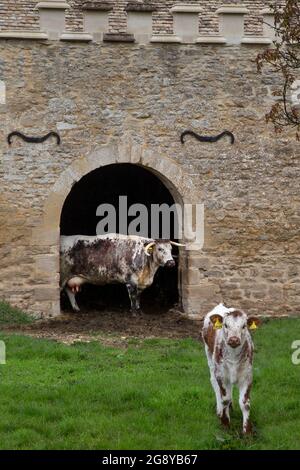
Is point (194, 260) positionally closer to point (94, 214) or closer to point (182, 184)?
point (182, 184)

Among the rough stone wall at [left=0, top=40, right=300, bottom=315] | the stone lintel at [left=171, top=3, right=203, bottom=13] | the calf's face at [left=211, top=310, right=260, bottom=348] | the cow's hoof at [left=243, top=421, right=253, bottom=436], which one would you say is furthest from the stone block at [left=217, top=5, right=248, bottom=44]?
the cow's hoof at [left=243, top=421, right=253, bottom=436]

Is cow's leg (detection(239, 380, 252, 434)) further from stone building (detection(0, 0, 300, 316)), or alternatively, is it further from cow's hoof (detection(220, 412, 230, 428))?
stone building (detection(0, 0, 300, 316))

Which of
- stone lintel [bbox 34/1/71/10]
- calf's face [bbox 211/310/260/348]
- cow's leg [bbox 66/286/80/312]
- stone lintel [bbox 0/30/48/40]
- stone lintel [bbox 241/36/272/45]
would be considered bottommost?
cow's leg [bbox 66/286/80/312]

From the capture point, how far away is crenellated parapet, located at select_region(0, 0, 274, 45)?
13117 millimetres

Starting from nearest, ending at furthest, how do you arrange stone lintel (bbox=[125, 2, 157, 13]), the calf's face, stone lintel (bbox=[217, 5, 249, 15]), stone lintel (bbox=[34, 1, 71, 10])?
the calf's face
stone lintel (bbox=[34, 1, 71, 10])
stone lintel (bbox=[125, 2, 157, 13])
stone lintel (bbox=[217, 5, 249, 15])

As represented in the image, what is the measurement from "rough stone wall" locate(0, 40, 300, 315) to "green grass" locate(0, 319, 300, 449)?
2354 mm

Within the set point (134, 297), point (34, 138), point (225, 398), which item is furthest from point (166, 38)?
point (225, 398)

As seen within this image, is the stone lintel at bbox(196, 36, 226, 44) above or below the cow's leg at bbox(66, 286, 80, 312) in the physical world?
above

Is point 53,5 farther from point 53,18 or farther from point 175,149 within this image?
point 175,149

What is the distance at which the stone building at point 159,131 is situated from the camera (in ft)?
42.9

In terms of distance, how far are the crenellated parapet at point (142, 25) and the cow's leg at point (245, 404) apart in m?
6.83

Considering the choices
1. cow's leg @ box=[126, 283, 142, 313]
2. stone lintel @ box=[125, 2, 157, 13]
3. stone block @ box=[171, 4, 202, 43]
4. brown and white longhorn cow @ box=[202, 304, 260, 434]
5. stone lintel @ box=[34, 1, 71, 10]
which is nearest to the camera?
brown and white longhorn cow @ box=[202, 304, 260, 434]

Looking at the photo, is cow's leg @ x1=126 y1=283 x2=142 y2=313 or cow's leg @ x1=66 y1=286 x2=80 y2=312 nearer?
cow's leg @ x1=126 y1=283 x2=142 y2=313
